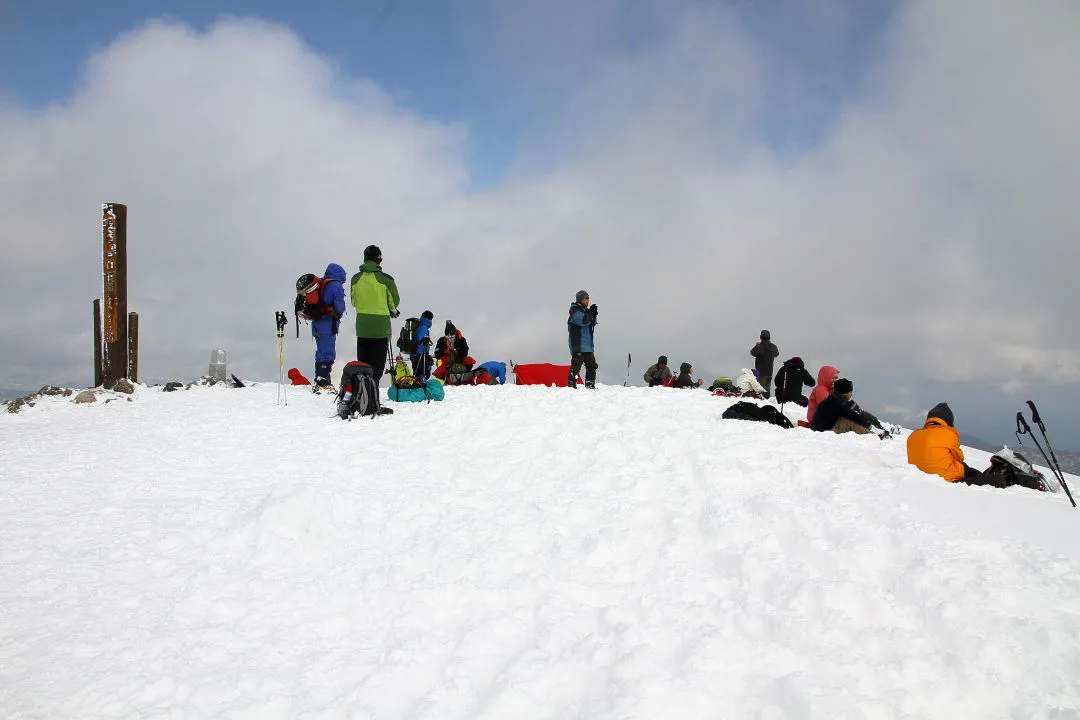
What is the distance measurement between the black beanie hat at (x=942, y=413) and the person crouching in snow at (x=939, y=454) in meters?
0.46

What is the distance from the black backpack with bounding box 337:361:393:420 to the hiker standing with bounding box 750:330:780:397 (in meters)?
12.8

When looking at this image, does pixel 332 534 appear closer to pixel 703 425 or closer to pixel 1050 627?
pixel 1050 627

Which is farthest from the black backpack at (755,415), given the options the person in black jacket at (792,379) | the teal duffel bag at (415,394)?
the teal duffel bag at (415,394)

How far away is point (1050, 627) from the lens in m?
3.49

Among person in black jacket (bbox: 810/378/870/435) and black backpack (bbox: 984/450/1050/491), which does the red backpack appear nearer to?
person in black jacket (bbox: 810/378/870/435)

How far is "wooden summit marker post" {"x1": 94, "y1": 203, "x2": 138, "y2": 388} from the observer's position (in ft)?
44.8

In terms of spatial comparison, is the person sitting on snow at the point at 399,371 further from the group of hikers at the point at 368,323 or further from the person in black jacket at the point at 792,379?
the person in black jacket at the point at 792,379

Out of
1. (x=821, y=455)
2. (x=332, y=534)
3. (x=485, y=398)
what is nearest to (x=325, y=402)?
(x=485, y=398)

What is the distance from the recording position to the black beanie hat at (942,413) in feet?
24.6

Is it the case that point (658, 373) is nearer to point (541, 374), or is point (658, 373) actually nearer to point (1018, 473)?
point (541, 374)

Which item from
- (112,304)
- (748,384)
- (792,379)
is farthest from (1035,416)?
(112,304)

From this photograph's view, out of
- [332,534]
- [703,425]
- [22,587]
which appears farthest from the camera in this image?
[703,425]

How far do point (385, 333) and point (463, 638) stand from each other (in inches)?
330

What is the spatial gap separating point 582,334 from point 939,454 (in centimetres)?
885
